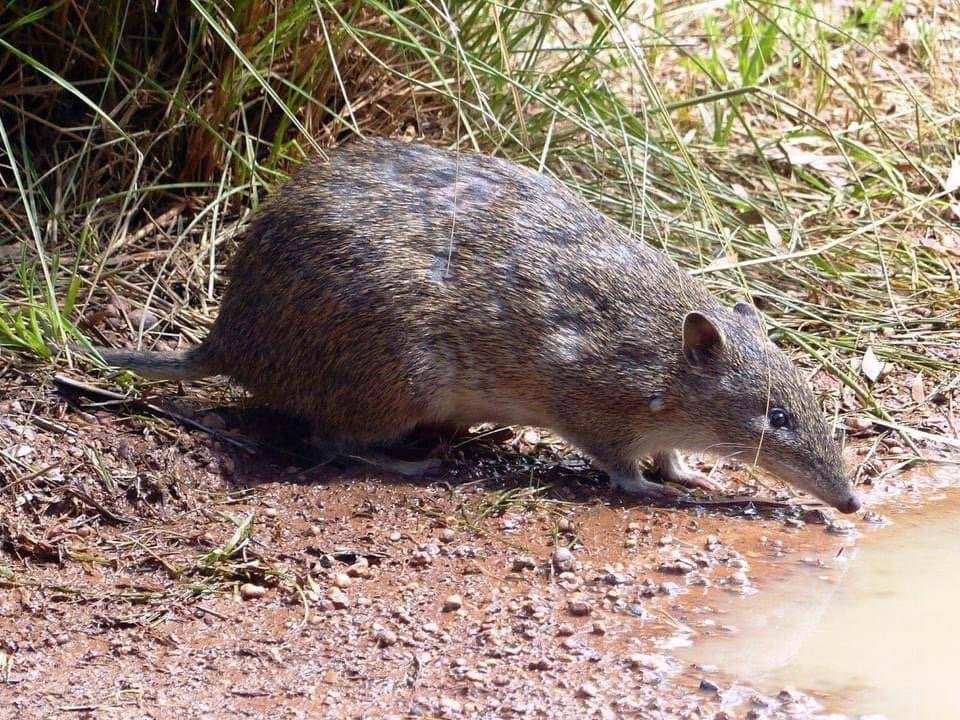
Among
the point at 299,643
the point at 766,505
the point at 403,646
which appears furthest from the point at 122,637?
the point at 766,505

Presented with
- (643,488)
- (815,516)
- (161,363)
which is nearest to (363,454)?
(161,363)

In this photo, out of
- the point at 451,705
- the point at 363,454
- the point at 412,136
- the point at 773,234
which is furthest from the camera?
the point at 412,136

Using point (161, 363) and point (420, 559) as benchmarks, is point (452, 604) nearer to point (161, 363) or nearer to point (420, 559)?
point (420, 559)

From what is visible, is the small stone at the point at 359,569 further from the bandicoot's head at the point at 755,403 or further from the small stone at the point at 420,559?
the bandicoot's head at the point at 755,403

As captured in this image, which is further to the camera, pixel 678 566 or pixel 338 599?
pixel 678 566

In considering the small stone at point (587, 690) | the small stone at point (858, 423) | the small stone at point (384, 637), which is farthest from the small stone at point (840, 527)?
the small stone at point (384, 637)

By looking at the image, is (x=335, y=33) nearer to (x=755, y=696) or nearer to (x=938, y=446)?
(x=938, y=446)

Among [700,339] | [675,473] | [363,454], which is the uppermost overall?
[700,339]
